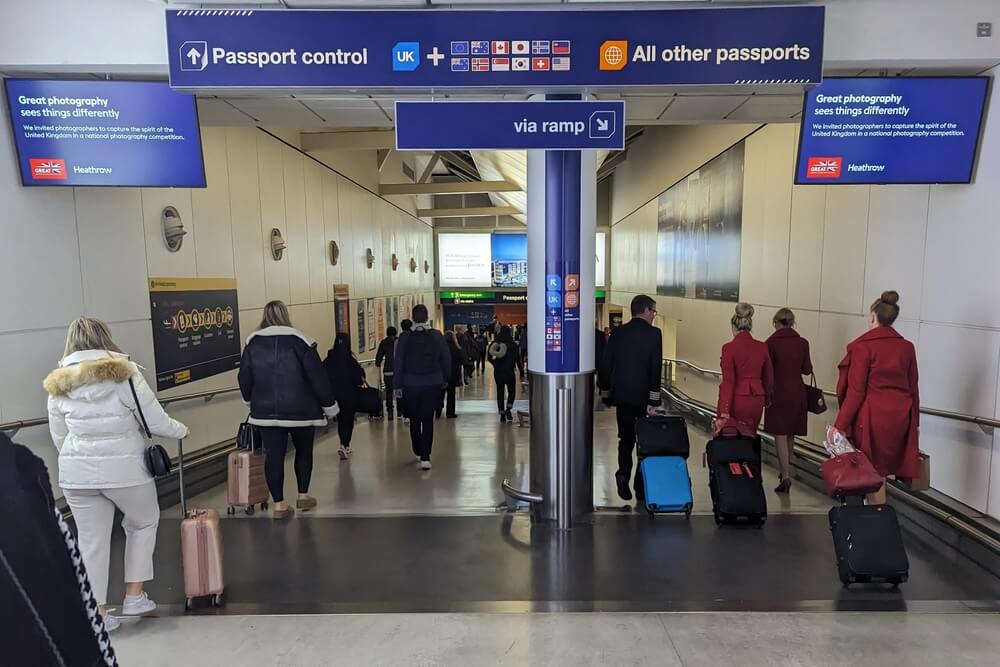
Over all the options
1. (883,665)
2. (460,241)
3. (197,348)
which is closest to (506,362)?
(197,348)

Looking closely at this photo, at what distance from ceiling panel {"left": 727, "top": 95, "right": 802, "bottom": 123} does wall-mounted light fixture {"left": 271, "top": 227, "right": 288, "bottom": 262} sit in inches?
225

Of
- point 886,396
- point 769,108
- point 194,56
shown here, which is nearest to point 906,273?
point 886,396

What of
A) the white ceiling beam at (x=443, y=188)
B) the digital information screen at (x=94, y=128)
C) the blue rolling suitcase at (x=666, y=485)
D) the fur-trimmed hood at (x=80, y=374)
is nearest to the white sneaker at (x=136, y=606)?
the fur-trimmed hood at (x=80, y=374)

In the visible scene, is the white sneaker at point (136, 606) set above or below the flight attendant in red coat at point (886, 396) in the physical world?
below

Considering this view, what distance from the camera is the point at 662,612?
308 centimetres

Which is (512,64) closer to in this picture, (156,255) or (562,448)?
(562,448)

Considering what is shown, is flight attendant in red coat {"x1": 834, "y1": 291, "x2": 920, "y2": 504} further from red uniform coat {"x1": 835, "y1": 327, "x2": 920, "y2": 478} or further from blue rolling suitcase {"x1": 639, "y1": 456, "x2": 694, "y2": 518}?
blue rolling suitcase {"x1": 639, "y1": 456, "x2": 694, "y2": 518}

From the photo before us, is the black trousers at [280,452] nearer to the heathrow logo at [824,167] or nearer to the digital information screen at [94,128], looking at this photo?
the digital information screen at [94,128]

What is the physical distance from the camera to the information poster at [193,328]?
17.1 feet

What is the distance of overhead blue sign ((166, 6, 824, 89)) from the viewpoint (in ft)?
11.3

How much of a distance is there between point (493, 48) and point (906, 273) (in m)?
3.65

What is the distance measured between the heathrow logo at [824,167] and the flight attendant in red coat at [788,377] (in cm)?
140

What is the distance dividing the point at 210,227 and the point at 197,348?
4.37 feet

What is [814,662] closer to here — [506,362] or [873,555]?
[873,555]
